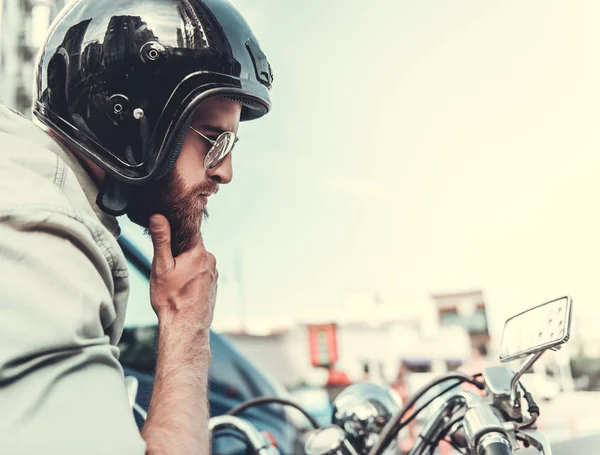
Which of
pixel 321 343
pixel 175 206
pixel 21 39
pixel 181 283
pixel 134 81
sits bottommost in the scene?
pixel 181 283

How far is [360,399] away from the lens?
1729 mm

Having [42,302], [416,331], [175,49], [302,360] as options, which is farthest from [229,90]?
[416,331]

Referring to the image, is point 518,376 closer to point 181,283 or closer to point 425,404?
point 425,404

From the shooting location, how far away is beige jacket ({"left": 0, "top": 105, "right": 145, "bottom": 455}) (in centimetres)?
81

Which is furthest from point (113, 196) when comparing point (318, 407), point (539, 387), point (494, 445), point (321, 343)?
point (321, 343)

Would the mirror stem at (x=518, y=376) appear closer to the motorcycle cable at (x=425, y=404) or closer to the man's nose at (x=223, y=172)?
the motorcycle cable at (x=425, y=404)

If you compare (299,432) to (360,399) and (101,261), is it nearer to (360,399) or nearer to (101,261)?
(360,399)

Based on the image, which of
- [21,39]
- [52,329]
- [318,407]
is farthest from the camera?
[21,39]

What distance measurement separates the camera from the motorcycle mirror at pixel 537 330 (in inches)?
50.1

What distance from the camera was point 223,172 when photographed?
62.1 inches

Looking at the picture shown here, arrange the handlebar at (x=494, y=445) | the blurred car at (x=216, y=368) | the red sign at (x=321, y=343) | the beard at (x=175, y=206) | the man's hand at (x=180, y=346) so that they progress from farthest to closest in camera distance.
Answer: the red sign at (x=321, y=343) < the blurred car at (x=216, y=368) < the beard at (x=175, y=206) < the handlebar at (x=494, y=445) < the man's hand at (x=180, y=346)

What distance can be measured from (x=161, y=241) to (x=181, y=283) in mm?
149

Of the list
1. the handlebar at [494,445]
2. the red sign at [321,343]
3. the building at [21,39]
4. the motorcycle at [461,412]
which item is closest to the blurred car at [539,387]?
the motorcycle at [461,412]

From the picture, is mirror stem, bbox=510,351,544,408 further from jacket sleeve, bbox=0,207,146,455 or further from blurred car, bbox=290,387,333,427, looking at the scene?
jacket sleeve, bbox=0,207,146,455
